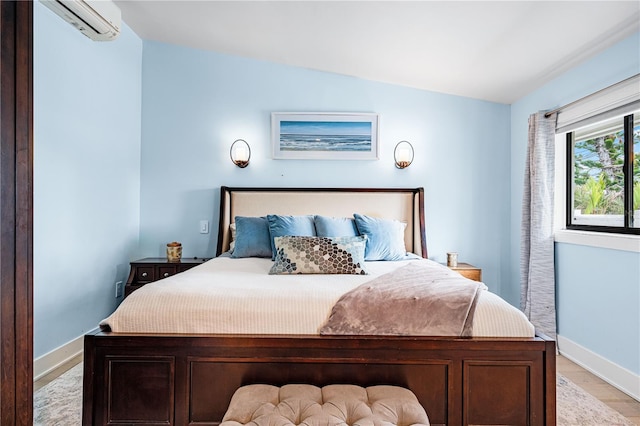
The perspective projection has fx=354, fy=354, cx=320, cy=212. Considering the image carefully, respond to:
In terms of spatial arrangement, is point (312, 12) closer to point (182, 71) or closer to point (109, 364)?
point (182, 71)

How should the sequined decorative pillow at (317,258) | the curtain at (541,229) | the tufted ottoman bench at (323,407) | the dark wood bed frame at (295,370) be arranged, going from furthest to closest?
the curtain at (541,229) → the sequined decorative pillow at (317,258) → the dark wood bed frame at (295,370) → the tufted ottoman bench at (323,407)

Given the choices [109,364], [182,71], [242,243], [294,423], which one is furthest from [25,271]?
[182,71]

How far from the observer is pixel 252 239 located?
9.81ft

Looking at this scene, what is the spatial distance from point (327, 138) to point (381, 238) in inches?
48.6

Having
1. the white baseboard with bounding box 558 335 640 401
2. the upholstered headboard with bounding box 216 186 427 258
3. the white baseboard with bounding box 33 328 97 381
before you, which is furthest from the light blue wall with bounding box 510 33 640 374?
the white baseboard with bounding box 33 328 97 381

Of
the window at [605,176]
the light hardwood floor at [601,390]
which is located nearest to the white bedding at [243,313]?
the light hardwood floor at [601,390]

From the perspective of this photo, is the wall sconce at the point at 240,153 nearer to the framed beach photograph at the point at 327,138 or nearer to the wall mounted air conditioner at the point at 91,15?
the framed beach photograph at the point at 327,138

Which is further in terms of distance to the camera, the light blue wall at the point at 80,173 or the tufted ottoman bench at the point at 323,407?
the light blue wall at the point at 80,173

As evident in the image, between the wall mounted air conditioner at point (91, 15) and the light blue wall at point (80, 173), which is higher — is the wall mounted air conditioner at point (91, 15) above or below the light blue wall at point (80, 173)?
above

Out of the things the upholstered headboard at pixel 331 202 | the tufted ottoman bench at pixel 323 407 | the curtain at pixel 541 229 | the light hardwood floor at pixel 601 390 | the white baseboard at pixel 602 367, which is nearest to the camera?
the tufted ottoman bench at pixel 323 407

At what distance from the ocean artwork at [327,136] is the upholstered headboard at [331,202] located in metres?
0.43

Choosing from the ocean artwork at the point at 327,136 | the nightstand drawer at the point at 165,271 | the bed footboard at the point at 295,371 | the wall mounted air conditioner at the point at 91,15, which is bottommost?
the bed footboard at the point at 295,371

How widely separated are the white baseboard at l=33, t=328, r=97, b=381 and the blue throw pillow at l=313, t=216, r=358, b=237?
176cm

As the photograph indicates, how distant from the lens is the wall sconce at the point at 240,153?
3.54 metres
